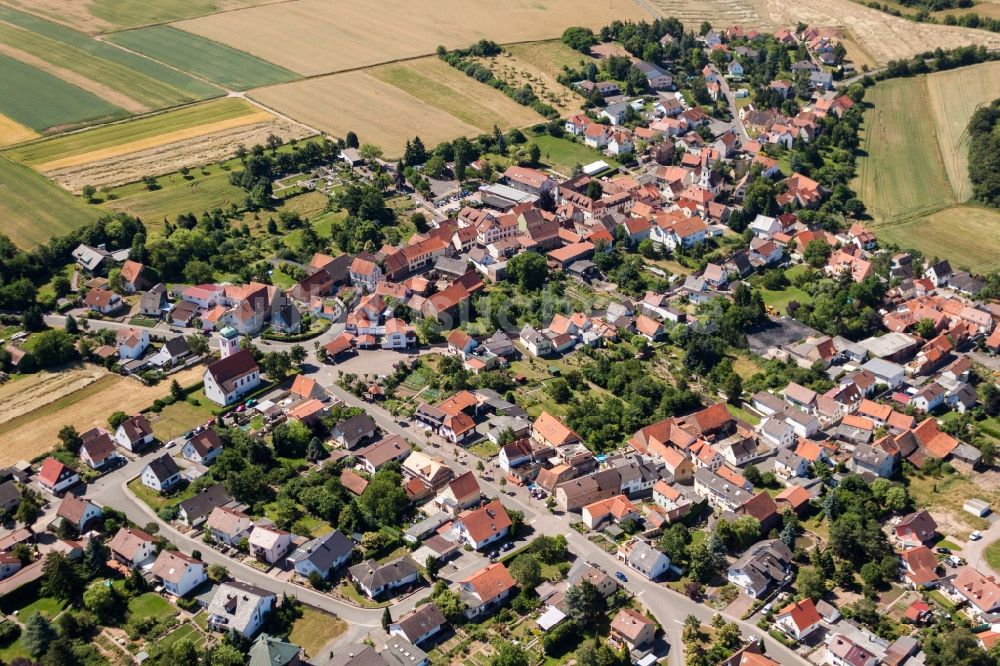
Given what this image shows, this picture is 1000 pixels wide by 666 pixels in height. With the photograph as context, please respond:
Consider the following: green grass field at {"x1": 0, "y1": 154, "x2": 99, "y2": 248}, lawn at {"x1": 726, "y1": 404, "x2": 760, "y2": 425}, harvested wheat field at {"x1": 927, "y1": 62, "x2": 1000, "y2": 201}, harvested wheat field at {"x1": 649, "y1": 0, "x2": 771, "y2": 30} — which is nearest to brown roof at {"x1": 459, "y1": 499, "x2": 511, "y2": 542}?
lawn at {"x1": 726, "y1": 404, "x2": 760, "y2": 425}

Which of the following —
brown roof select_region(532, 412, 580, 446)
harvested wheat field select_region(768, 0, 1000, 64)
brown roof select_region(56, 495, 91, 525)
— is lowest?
brown roof select_region(56, 495, 91, 525)

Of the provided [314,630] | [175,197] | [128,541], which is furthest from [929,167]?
[128,541]

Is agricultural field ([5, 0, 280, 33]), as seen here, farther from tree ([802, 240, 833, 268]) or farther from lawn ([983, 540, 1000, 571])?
lawn ([983, 540, 1000, 571])

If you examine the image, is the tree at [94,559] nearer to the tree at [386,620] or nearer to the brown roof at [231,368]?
the tree at [386,620]

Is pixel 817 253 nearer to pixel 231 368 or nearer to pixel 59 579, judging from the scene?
pixel 231 368

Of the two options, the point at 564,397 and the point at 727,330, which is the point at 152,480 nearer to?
the point at 564,397
